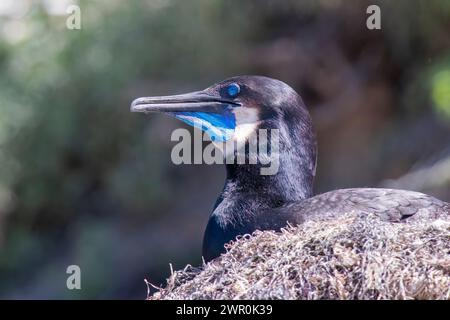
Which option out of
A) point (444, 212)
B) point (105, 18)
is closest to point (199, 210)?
point (105, 18)

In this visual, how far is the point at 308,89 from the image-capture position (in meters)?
8.54

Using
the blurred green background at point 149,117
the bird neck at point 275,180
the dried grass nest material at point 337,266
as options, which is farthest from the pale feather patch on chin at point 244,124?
the blurred green background at point 149,117

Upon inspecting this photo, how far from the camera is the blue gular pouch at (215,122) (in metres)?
4.11

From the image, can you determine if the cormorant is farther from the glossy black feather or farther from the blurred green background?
the blurred green background

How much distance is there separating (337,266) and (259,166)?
137 cm

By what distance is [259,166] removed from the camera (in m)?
3.96

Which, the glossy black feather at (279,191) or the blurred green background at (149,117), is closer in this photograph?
the glossy black feather at (279,191)

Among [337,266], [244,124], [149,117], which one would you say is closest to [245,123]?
[244,124]

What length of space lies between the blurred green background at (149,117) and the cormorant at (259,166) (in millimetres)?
3757

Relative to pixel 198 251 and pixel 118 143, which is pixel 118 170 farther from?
pixel 198 251

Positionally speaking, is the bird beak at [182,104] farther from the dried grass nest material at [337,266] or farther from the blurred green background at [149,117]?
the blurred green background at [149,117]

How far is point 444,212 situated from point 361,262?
93 cm

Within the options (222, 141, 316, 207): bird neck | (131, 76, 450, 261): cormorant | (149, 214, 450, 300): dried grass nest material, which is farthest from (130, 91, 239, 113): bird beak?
Answer: (149, 214, 450, 300): dried grass nest material

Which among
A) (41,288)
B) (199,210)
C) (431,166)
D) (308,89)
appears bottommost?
(41,288)
